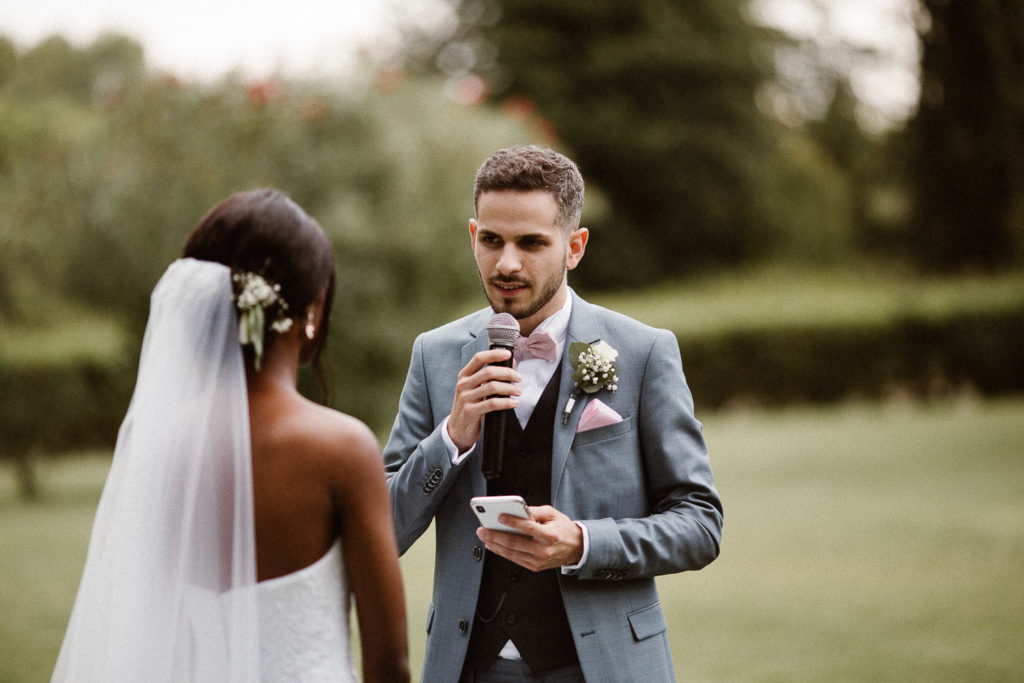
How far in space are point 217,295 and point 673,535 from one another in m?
1.20

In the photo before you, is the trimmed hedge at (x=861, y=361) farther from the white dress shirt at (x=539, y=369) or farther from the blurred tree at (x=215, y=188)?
the white dress shirt at (x=539, y=369)

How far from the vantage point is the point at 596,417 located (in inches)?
101

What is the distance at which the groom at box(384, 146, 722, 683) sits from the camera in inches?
98.0

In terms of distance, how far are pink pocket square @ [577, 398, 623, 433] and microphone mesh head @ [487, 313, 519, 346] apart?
25 centimetres

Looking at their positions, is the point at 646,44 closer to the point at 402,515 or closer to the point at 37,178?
the point at 37,178

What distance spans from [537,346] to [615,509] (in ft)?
1.56

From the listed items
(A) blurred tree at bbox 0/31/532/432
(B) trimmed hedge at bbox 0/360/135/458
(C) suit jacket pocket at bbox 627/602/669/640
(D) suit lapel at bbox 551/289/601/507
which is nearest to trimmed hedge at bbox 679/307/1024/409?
(A) blurred tree at bbox 0/31/532/432

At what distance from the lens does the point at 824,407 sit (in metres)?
18.2

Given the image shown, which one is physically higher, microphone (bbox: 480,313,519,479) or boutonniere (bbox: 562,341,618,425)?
boutonniere (bbox: 562,341,618,425)

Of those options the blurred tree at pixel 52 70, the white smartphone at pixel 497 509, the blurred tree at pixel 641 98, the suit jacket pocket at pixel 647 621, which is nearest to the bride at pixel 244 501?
the white smartphone at pixel 497 509

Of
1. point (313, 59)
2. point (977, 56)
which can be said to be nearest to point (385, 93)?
point (313, 59)

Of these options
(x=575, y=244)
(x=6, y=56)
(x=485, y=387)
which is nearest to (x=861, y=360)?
(x=6, y=56)

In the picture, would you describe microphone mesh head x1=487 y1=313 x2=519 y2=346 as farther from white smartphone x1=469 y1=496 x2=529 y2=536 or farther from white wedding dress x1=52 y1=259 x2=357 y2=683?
white wedding dress x1=52 y1=259 x2=357 y2=683

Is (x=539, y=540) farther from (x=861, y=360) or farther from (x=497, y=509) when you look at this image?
(x=861, y=360)
